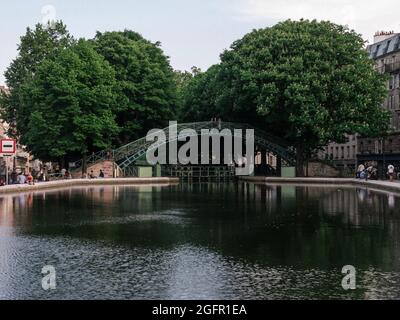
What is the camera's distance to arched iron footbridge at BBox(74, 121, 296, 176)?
6731 cm

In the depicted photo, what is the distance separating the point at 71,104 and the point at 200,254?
50268 millimetres

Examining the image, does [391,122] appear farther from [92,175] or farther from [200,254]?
[200,254]

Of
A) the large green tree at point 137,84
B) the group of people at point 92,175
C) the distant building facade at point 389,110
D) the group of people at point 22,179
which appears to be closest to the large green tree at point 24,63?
the large green tree at point 137,84

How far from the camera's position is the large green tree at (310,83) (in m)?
59.9

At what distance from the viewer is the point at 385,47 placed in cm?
8706

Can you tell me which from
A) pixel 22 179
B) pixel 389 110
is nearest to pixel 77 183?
pixel 22 179

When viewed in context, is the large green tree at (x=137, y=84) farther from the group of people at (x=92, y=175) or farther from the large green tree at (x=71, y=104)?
the group of people at (x=92, y=175)

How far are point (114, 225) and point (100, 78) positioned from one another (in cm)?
4531

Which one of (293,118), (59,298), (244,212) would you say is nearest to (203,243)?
(59,298)

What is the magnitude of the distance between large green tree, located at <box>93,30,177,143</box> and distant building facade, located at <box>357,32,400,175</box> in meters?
24.4

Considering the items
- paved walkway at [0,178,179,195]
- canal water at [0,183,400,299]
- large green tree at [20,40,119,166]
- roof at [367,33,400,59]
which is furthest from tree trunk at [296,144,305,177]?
canal water at [0,183,400,299]

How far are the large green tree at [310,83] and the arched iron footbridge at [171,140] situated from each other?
397 centimetres

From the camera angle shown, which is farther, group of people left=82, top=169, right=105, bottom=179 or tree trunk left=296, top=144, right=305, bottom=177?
tree trunk left=296, top=144, right=305, bottom=177

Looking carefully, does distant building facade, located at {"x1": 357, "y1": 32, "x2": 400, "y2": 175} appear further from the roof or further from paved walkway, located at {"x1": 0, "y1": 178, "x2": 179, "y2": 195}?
paved walkway, located at {"x1": 0, "y1": 178, "x2": 179, "y2": 195}
